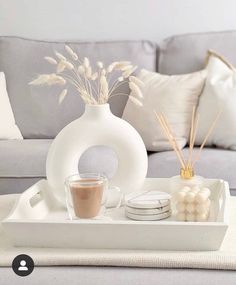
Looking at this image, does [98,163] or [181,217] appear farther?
[98,163]

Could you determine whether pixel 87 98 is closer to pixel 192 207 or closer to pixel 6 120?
pixel 192 207

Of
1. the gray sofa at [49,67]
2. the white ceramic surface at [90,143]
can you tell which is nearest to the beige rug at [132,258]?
the white ceramic surface at [90,143]

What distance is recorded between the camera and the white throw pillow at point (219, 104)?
2834 millimetres

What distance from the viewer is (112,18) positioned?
354cm

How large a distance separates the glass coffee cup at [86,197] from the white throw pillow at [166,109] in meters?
1.24

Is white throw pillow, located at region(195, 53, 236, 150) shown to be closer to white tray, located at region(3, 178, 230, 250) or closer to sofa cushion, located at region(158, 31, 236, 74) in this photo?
sofa cushion, located at region(158, 31, 236, 74)

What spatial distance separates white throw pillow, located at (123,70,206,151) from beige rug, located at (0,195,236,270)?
Answer: 1.41 meters

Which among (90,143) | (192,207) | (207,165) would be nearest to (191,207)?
(192,207)

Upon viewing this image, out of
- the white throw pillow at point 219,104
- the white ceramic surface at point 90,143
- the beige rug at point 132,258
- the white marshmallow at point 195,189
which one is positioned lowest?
the white throw pillow at point 219,104

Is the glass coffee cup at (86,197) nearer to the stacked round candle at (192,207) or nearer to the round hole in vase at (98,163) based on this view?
the stacked round candle at (192,207)

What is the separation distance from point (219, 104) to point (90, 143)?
1208mm

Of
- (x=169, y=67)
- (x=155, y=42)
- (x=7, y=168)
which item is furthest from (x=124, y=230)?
(x=155, y=42)

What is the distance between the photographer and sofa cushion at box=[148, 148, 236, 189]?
2.61 metres

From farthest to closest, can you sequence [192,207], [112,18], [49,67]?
[112,18] < [49,67] < [192,207]
